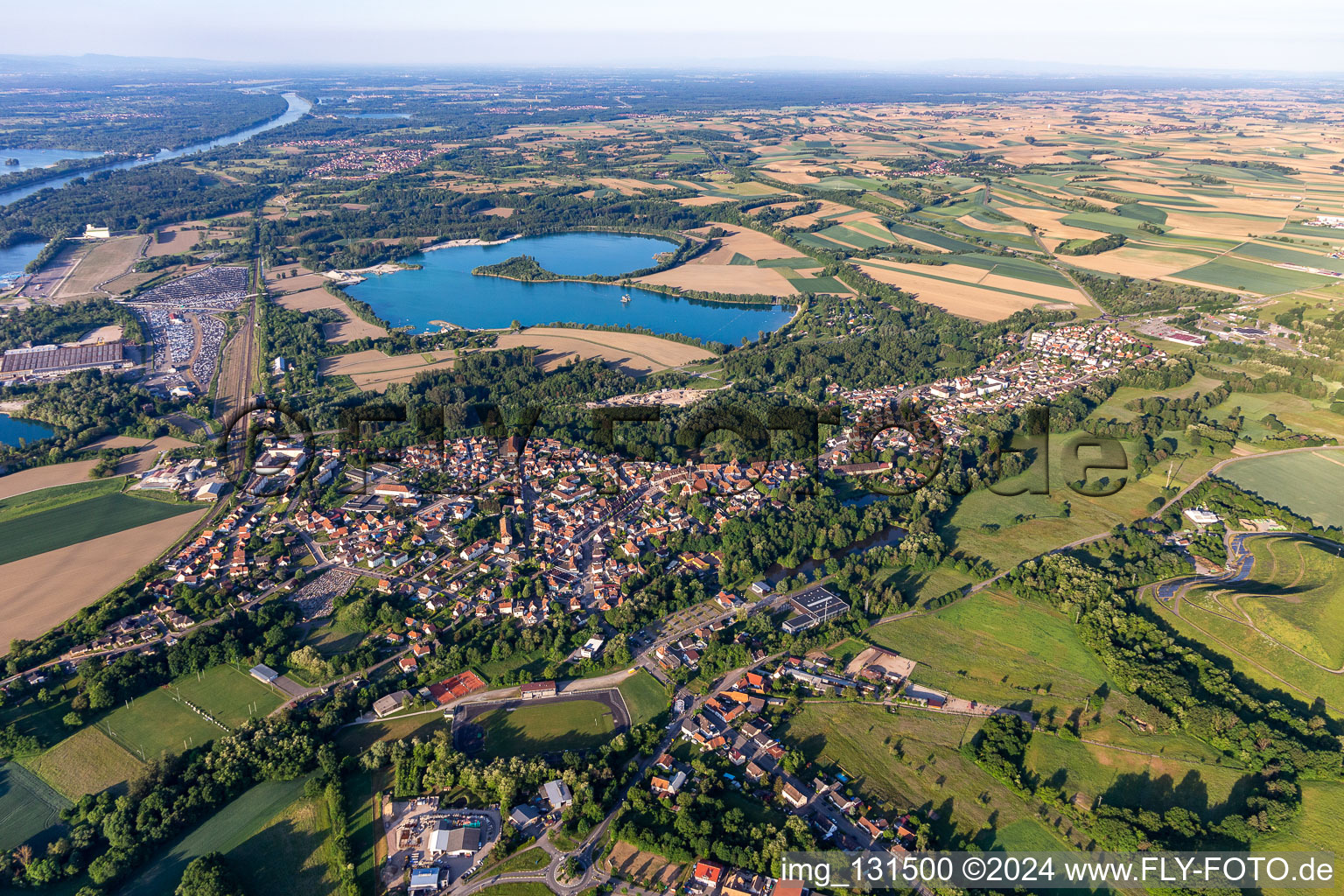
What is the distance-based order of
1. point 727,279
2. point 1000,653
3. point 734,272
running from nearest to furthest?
point 1000,653
point 727,279
point 734,272

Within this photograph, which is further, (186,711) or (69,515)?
(69,515)

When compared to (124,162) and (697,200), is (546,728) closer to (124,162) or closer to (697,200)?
(697,200)

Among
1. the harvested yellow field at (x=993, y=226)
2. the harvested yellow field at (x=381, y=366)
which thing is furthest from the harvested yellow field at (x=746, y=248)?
the harvested yellow field at (x=381, y=366)

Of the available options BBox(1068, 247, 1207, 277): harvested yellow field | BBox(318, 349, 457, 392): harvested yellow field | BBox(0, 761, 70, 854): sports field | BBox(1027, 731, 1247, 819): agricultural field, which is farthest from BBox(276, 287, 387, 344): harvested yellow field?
BBox(1068, 247, 1207, 277): harvested yellow field

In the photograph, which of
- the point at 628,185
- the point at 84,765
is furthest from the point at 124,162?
the point at 84,765

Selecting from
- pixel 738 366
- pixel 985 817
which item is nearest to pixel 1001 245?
pixel 738 366

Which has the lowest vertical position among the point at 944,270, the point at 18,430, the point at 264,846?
the point at 264,846

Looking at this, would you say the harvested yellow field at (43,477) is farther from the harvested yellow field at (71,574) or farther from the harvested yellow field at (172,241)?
the harvested yellow field at (172,241)

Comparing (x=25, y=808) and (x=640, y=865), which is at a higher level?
(x=25, y=808)
